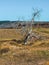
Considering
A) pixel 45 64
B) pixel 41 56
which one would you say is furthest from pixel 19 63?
pixel 41 56

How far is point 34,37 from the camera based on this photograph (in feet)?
214

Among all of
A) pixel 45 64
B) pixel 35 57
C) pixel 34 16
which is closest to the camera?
pixel 45 64

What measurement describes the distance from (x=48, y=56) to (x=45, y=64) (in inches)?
178

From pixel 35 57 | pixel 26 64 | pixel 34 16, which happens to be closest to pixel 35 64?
pixel 26 64

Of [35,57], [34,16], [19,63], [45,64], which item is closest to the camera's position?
[45,64]

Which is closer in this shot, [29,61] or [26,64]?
[26,64]

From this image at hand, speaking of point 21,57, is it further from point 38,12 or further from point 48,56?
point 38,12

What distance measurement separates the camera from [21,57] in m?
22.5

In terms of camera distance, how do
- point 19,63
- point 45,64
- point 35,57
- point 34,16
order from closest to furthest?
point 45,64 < point 19,63 < point 35,57 < point 34,16

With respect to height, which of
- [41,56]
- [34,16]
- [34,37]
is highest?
[41,56]

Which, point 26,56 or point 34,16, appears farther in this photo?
point 34,16

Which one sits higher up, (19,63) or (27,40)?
(19,63)

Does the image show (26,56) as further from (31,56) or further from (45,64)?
(45,64)

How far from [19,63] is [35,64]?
1.22 meters
